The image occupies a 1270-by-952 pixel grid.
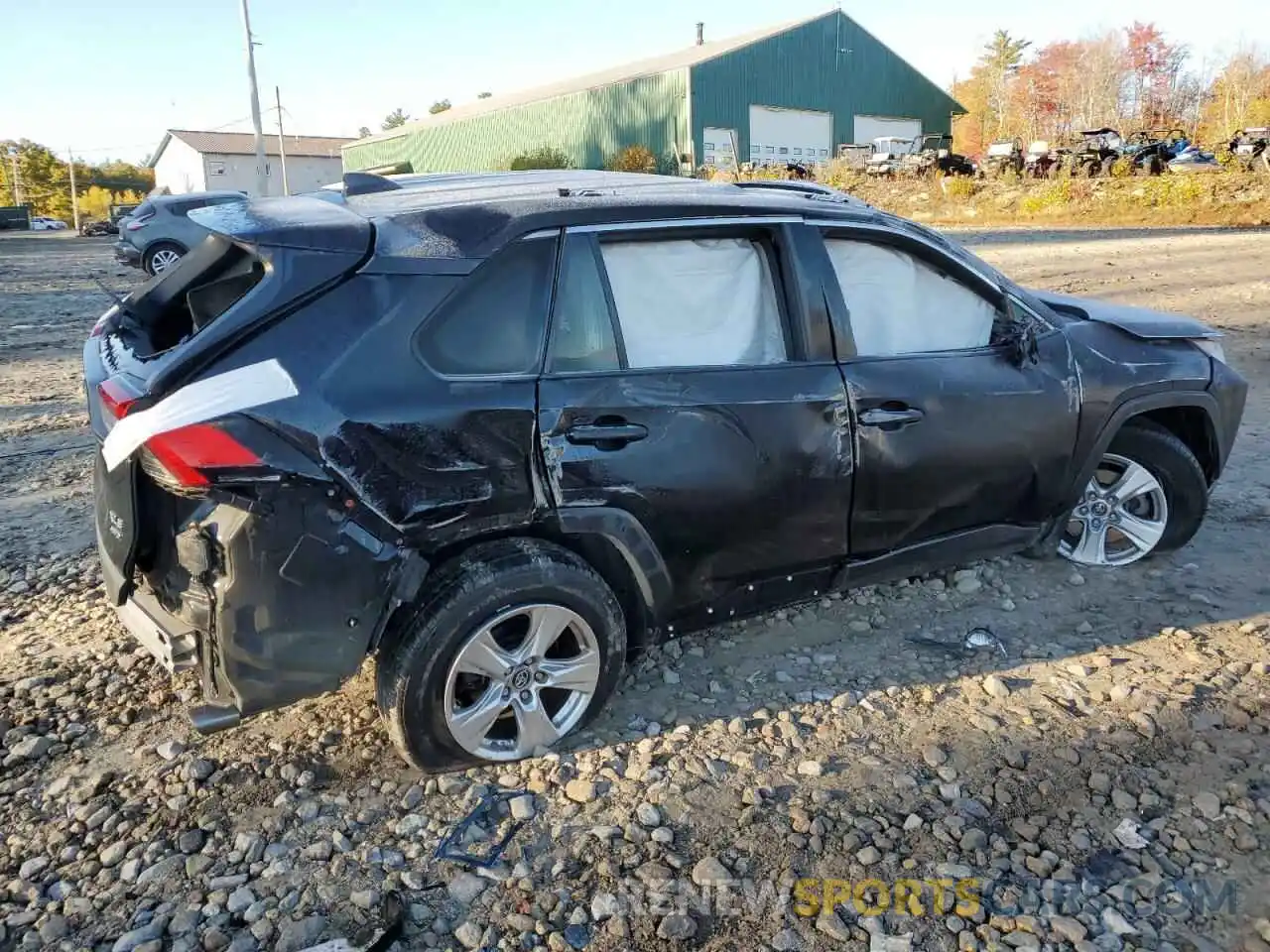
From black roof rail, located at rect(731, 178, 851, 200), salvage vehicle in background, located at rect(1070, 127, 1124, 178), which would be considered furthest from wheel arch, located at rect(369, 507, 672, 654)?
Answer: salvage vehicle in background, located at rect(1070, 127, 1124, 178)

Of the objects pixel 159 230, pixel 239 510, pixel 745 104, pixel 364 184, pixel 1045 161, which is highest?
pixel 745 104

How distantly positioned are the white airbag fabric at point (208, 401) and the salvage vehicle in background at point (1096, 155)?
1093 inches

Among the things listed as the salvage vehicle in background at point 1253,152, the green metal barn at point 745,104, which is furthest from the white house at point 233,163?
the salvage vehicle in background at point 1253,152

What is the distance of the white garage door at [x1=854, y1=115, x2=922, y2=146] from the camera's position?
4684 centimetres

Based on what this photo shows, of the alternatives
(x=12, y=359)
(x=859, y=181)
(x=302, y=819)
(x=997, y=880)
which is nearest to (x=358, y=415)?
(x=302, y=819)

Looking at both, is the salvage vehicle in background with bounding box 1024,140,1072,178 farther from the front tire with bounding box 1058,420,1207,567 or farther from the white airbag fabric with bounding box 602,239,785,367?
the white airbag fabric with bounding box 602,239,785,367

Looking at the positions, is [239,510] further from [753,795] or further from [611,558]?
[753,795]

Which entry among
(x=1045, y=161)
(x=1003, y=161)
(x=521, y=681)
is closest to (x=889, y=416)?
(x=521, y=681)

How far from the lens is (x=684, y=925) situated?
2.38 meters

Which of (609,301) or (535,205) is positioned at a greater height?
(535,205)

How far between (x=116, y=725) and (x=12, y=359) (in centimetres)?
870

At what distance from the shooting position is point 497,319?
9.36 ft

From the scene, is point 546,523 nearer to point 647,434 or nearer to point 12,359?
point 647,434

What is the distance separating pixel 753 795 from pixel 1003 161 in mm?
28911
